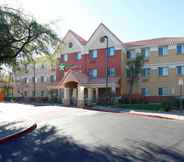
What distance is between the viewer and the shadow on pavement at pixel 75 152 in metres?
6.76

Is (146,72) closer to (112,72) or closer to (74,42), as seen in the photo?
(112,72)

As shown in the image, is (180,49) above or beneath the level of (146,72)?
above

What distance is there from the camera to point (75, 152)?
7.50 meters

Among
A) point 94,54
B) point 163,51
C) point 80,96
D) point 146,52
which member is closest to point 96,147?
point 80,96

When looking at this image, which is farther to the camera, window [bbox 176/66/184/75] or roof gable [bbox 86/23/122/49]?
roof gable [bbox 86/23/122/49]

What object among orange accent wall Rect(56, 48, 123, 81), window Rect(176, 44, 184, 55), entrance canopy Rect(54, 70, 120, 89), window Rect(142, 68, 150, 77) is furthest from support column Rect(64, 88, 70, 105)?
A: window Rect(176, 44, 184, 55)

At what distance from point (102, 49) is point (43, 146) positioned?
28.6 metres

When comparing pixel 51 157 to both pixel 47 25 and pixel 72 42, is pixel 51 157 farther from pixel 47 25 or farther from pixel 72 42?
pixel 72 42

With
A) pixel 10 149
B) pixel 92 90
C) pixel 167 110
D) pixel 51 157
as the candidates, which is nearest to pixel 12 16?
pixel 10 149

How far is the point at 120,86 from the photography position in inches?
1325

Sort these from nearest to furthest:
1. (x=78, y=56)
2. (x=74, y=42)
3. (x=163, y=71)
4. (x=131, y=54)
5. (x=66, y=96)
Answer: (x=163, y=71) → (x=66, y=96) → (x=131, y=54) → (x=78, y=56) → (x=74, y=42)

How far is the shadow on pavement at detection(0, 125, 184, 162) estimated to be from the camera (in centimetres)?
676

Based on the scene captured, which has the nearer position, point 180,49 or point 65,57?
point 180,49

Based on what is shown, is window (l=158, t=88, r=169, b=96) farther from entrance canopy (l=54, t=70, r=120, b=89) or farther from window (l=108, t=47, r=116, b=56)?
window (l=108, t=47, r=116, b=56)
